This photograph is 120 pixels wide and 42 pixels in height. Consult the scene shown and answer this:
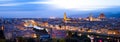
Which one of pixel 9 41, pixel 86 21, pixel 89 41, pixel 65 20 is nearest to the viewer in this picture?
pixel 9 41

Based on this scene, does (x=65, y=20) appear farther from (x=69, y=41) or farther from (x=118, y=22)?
(x=69, y=41)

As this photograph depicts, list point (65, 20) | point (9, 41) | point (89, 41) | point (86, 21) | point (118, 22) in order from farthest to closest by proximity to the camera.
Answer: point (86, 21)
point (65, 20)
point (118, 22)
point (89, 41)
point (9, 41)

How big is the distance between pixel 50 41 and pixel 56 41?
30 centimetres

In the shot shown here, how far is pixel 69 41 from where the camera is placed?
13.4 metres

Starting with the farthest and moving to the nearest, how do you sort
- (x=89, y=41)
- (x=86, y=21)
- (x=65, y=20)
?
(x=86, y=21) < (x=65, y=20) < (x=89, y=41)

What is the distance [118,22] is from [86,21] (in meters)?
8.51

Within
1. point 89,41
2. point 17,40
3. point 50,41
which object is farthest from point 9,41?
point 89,41

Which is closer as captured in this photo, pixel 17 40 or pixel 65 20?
pixel 17 40

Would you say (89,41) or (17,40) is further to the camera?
(89,41)

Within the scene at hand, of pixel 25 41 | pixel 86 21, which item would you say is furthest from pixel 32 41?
pixel 86 21

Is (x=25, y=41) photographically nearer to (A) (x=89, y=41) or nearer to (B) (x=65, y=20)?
(A) (x=89, y=41)

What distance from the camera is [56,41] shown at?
13281 millimetres

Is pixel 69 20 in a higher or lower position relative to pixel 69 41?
lower

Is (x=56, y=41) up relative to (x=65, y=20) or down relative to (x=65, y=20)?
up
